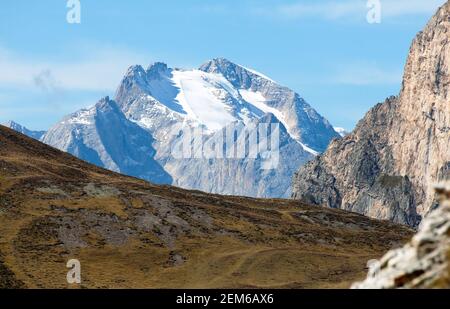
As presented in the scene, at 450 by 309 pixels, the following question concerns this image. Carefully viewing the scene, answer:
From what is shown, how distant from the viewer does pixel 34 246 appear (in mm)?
113125

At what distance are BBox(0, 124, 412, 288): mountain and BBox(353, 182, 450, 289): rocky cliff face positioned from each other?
71208 mm

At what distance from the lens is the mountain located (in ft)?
350

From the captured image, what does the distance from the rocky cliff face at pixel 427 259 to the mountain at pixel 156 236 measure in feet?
234

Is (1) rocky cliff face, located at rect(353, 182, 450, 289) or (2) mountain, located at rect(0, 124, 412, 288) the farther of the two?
(2) mountain, located at rect(0, 124, 412, 288)

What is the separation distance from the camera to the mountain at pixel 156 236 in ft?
350

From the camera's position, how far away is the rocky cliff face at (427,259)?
2353 centimetres

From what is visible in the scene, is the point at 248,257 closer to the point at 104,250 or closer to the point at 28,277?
the point at 104,250

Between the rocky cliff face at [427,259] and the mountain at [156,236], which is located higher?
the mountain at [156,236]

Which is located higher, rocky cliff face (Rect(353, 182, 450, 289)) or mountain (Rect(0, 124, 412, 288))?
mountain (Rect(0, 124, 412, 288))

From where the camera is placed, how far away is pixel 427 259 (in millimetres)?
24047

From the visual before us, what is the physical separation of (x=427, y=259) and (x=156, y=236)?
103114mm

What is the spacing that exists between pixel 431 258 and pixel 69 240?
98765 mm

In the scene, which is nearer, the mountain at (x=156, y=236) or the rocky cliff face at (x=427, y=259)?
the rocky cliff face at (x=427, y=259)
